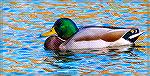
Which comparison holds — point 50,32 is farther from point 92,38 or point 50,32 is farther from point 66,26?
point 92,38

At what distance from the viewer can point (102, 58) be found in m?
15.2

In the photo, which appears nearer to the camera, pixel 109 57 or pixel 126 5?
pixel 109 57

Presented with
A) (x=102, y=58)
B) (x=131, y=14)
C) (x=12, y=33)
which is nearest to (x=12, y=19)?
(x=12, y=33)

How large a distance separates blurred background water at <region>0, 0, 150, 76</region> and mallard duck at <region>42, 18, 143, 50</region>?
23cm

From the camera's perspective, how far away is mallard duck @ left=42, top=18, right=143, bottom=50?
656 inches

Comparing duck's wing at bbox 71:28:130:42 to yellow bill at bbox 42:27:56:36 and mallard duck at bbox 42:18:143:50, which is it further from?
yellow bill at bbox 42:27:56:36

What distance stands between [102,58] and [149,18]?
3723 mm

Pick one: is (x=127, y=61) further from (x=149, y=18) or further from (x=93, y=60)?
(x=149, y=18)

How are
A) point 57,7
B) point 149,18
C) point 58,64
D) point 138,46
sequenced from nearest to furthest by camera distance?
point 58,64 < point 138,46 < point 149,18 < point 57,7

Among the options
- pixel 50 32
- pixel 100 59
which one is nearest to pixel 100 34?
pixel 50 32

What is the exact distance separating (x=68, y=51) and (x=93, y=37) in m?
0.66

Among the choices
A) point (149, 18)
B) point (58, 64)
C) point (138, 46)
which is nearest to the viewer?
point (58, 64)

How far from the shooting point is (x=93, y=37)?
54.9 feet

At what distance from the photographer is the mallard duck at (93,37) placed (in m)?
16.7
